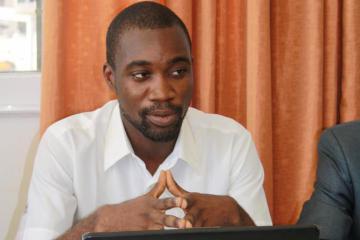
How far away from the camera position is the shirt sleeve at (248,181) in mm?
876

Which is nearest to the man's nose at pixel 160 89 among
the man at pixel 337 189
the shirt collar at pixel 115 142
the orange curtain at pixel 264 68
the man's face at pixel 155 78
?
the man's face at pixel 155 78

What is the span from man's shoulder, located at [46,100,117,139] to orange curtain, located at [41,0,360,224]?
0.06m

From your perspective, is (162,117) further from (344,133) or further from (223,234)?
(344,133)

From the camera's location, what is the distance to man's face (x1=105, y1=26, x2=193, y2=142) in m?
0.78

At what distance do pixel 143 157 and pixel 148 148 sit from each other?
0.02 metres

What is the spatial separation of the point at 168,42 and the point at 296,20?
1.32 feet

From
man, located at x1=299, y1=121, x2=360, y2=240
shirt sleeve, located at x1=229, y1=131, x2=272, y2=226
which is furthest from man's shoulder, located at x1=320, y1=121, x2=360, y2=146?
shirt sleeve, located at x1=229, y1=131, x2=272, y2=226

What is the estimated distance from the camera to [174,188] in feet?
2.57

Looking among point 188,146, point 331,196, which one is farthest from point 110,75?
point 331,196

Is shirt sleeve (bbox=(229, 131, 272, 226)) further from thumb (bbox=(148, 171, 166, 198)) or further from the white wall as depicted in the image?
the white wall

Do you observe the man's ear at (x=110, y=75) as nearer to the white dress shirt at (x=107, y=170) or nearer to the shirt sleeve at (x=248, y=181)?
the white dress shirt at (x=107, y=170)

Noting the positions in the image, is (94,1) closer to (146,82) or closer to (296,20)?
(146,82)

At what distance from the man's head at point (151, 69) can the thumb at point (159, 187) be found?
0.07m

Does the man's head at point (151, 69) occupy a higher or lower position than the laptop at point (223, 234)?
higher
